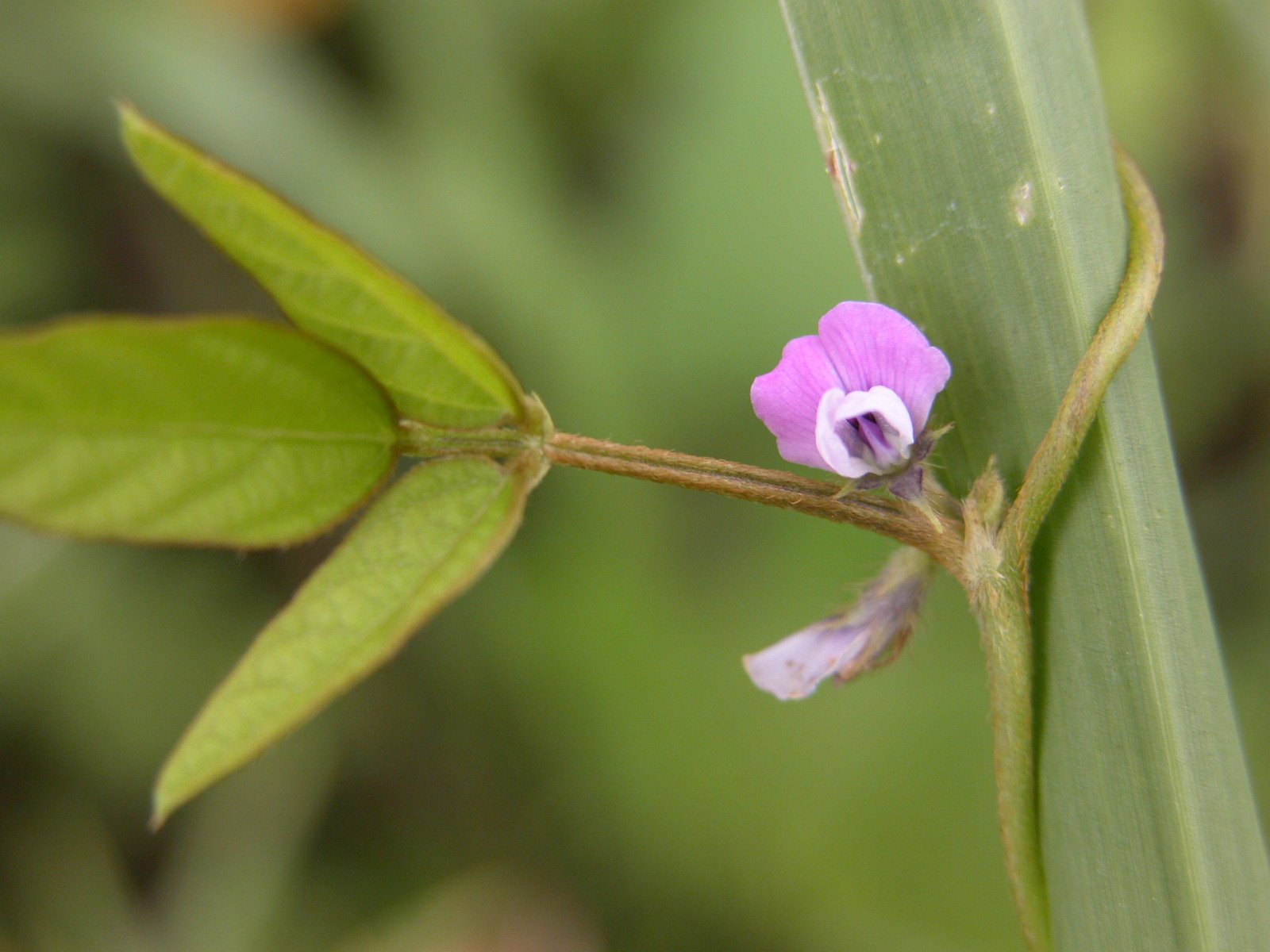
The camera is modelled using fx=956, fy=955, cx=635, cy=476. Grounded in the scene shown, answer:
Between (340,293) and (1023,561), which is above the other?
(340,293)

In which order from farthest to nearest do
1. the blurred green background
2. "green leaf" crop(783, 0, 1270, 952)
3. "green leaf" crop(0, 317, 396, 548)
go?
the blurred green background, "green leaf" crop(783, 0, 1270, 952), "green leaf" crop(0, 317, 396, 548)

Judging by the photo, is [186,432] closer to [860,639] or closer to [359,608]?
[359,608]

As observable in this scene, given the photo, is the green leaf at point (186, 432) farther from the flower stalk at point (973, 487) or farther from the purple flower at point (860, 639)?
the purple flower at point (860, 639)

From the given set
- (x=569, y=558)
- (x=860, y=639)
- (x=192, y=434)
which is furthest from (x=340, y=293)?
(x=569, y=558)

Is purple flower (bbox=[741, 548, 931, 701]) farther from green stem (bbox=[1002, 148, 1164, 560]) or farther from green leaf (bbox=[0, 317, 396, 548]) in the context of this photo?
green leaf (bbox=[0, 317, 396, 548])

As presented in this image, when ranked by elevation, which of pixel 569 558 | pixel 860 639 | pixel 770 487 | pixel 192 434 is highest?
pixel 192 434

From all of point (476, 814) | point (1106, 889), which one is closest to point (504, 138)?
point (476, 814)

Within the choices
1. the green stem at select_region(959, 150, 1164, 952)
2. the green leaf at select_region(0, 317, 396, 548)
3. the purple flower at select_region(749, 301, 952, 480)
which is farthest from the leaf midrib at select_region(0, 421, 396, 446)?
the green stem at select_region(959, 150, 1164, 952)

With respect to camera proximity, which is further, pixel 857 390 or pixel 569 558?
pixel 569 558
